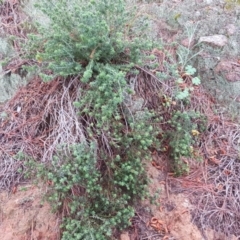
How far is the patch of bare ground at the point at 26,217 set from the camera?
7.86 feet

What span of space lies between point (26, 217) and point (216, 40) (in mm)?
2017

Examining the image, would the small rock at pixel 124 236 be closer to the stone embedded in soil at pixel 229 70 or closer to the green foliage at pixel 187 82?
the green foliage at pixel 187 82

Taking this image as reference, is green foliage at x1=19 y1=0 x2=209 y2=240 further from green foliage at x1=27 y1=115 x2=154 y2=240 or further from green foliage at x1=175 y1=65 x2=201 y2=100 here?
green foliage at x1=175 y1=65 x2=201 y2=100

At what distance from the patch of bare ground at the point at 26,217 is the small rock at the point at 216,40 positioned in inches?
69.8

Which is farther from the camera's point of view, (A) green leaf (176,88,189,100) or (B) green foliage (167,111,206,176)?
(A) green leaf (176,88,189,100)

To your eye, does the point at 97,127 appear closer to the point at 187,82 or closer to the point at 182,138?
the point at 182,138

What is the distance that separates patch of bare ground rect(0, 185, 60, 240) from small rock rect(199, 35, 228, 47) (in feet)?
5.81

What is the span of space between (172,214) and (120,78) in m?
0.97

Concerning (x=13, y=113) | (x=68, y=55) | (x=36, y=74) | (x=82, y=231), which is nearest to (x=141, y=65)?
(x=68, y=55)

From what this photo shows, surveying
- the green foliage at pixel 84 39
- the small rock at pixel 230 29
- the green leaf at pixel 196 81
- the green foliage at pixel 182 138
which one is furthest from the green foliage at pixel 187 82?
the small rock at pixel 230 29

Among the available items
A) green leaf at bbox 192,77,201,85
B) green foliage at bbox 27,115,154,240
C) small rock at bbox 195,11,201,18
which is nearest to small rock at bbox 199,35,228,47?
small rock at bbox 195,11,201,18

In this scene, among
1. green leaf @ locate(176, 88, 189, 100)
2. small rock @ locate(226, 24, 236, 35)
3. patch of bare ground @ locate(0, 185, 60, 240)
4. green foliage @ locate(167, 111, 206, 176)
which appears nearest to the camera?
patch of bare ground @ locate(0, 185, 60, 240)

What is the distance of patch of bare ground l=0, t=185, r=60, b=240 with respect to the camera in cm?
240

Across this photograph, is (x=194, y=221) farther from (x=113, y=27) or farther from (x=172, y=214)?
(x=113, y=27)
